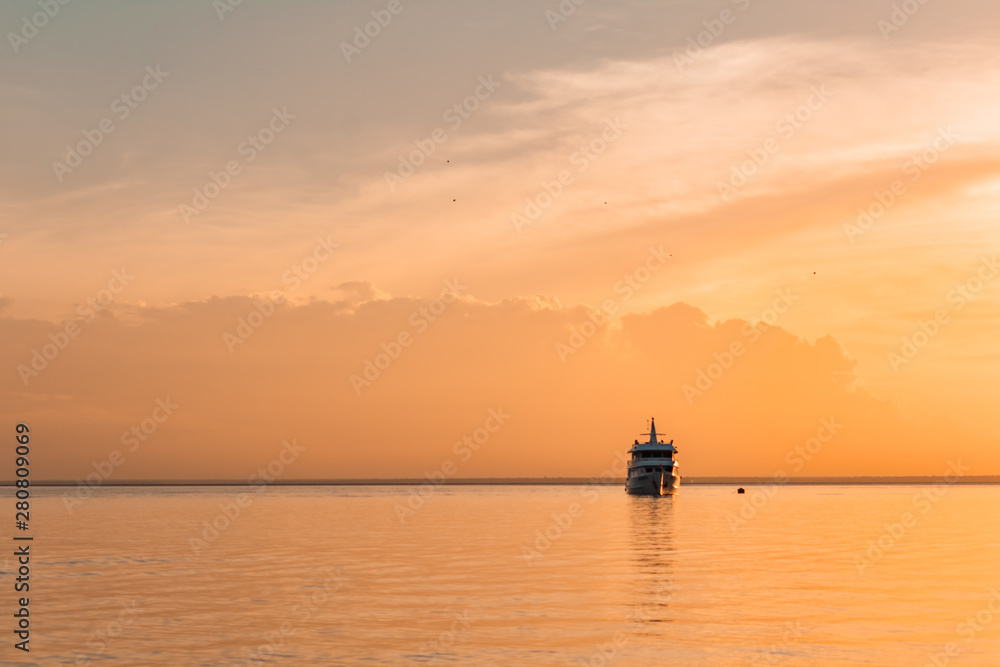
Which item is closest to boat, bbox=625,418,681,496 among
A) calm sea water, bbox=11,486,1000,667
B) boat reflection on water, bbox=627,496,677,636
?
boat reflection on water, bbox=627,496,677,636

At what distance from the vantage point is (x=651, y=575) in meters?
44.2

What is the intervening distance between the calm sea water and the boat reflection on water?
11 cm

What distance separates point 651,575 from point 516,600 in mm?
9715

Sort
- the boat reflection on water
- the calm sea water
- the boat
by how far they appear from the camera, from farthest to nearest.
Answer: the boat
the boat reflection on water
the calm sea water

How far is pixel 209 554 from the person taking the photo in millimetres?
55969

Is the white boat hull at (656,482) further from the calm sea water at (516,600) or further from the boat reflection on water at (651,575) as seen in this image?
the calm sea water at (516,600)

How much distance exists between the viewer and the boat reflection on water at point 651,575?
106ft

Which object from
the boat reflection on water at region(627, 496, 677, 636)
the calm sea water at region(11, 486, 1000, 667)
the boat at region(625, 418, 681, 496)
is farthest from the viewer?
the boat at region(625, 418, 681, 496)

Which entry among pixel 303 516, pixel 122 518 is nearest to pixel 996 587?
pixel 303 516

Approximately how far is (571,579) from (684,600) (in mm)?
7604

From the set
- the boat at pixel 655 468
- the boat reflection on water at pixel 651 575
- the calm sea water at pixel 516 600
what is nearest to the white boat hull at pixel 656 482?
the boat at pixel 655 468

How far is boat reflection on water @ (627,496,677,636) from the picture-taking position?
32.3 metres

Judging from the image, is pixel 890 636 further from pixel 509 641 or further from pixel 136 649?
pixel 136 649

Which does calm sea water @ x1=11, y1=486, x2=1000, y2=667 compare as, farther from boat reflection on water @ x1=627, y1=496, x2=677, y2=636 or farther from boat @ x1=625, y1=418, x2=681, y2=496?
boat @ x1=625, y1=418, x2=681, y2=496
